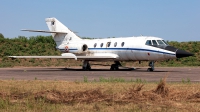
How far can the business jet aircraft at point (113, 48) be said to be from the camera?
88.2ft

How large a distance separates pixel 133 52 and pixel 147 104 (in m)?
19.4

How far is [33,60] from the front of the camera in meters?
51.0

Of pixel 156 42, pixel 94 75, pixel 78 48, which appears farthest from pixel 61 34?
pixel 94 75

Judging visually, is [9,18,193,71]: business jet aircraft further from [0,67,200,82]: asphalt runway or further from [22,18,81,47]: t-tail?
[0,67,200,82]: asphalt runway

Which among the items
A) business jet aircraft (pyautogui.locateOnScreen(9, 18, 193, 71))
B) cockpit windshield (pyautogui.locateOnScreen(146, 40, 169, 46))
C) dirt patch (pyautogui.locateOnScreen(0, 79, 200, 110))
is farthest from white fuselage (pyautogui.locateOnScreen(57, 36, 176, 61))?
dirt patch (pyautogui.locateOnScreen(0, 79, 200, 110))

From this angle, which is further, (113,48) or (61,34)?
(61,34)

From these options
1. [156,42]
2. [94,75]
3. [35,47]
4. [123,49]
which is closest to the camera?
[94,75]

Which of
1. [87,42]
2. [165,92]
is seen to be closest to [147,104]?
[165,92]

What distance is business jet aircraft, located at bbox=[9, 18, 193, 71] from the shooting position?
88.2ft

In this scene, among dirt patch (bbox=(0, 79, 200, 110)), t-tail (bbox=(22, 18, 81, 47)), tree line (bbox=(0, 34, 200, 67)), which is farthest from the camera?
tree line (bbox=(0, 34, 200, 67))

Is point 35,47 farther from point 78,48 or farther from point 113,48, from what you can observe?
point 113,48

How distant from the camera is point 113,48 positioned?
30.1m

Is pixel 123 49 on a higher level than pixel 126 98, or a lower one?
higher

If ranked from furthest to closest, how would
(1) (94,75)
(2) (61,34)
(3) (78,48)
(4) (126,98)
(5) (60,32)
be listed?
1. (2) (61,34)
2. (5) (60,32)
3. (3) (78,48)
4. (1) (94,75)
5. (4) (126,98)
